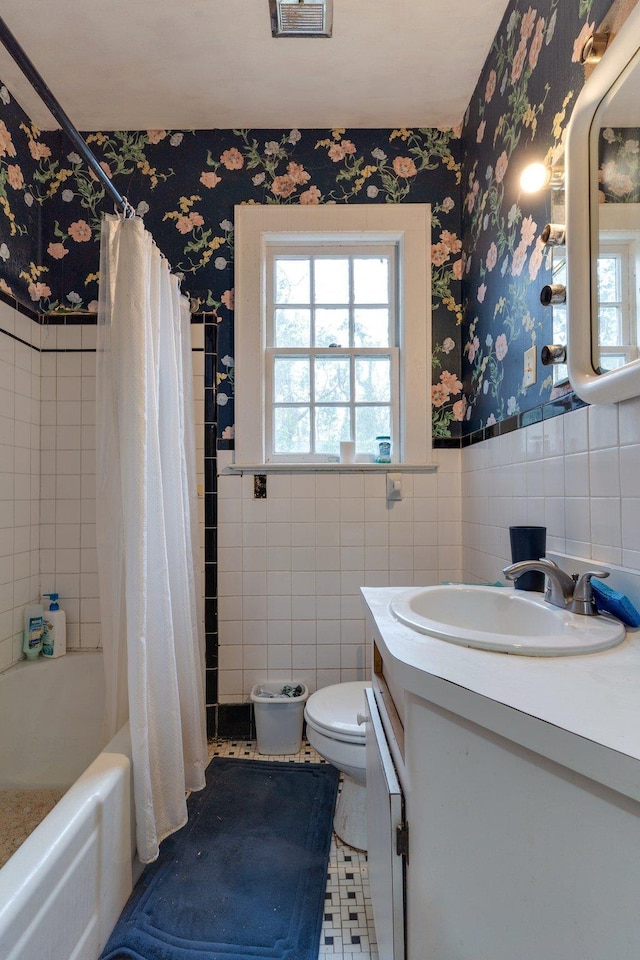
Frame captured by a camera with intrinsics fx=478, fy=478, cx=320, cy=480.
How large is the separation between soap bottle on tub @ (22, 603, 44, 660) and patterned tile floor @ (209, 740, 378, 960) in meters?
1.36

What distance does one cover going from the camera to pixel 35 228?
6.94 ft

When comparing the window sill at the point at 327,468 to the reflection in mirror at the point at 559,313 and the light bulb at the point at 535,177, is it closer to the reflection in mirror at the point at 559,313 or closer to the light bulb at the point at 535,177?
the reflection in mirror at the point at 559,313

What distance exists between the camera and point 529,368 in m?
1.46

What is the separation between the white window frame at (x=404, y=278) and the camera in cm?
212

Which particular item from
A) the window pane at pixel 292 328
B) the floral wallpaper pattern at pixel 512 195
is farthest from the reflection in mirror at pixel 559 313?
the window pane at pixel 292 328

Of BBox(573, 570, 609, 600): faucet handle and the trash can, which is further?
A: the trash can

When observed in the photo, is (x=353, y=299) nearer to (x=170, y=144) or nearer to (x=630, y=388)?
(x=170, y=144)

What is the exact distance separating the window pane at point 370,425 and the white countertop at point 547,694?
4.67ft

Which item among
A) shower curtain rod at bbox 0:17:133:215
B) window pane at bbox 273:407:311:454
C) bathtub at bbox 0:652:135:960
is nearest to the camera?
bathtub at bbox 0:652:135:960

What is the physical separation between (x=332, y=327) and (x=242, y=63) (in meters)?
1.03

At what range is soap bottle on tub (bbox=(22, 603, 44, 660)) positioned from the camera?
1.94m

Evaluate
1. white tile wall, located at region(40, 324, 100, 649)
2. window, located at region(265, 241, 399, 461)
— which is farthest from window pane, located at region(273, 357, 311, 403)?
white tile wall, located at region(40, 324, 100, 649)

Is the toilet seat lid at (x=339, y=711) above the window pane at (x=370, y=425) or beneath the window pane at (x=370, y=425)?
beneath

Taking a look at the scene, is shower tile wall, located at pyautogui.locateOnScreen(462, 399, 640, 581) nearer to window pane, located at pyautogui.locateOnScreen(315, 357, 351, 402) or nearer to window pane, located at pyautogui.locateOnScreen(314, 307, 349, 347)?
window pane, located at pyautogui.locateOnScreen(315, 357, 351, 402)
